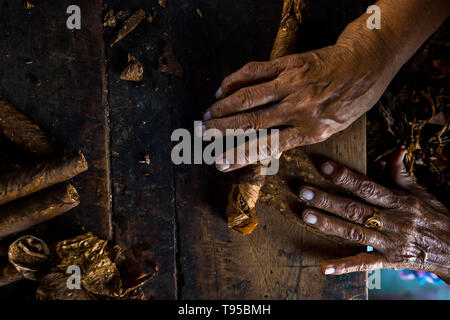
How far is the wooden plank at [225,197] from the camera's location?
1.49 meters

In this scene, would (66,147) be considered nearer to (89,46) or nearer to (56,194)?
(56,194)

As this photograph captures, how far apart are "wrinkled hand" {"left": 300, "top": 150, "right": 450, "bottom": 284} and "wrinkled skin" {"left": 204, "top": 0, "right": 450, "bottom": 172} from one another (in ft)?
1.09

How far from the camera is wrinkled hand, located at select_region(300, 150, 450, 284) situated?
1.50 m

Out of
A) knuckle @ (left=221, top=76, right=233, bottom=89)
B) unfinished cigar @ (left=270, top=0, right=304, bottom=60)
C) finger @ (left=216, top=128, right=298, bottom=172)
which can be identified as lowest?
finger @ (left=216, top=128, right=298, bottom=172)

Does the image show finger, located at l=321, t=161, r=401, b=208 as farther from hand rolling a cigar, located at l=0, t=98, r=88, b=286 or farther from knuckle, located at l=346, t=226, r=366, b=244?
hand rolling a cigar, located at l=0, t=98, r=88, b=286

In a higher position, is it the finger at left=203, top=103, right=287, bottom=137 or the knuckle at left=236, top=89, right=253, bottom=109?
the knuckle at left=236, top=89, right=253, bottom=109

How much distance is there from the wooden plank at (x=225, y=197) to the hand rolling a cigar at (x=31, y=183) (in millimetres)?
508

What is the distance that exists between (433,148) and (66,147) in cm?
A: 205

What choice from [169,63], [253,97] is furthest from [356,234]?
[169,63]

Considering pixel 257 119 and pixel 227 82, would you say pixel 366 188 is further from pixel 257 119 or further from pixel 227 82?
pixel 227 82

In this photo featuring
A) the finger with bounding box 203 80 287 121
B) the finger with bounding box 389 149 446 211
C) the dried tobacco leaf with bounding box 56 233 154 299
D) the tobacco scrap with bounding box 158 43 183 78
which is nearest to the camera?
the finger with bounding box 203 80 287 121

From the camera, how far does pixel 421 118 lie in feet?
5.66

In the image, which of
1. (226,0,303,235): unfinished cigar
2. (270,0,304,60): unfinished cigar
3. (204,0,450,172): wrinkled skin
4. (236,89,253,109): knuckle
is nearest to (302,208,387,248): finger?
(226,0,303,235): unfinished cigar
